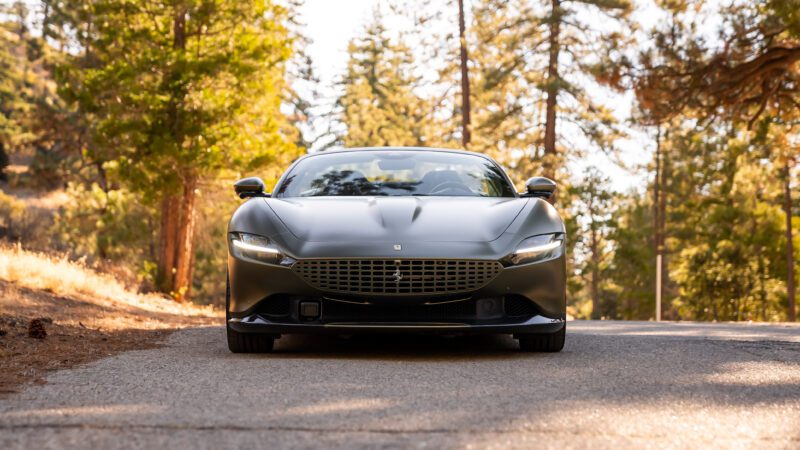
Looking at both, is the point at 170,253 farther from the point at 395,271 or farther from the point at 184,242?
the point at 395,271

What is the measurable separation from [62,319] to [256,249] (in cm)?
366

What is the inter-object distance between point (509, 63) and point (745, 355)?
27.5 meters

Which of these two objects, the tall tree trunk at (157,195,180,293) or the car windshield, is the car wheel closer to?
the car windshield

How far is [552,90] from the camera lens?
104 feet

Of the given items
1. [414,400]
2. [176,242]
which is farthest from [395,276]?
[176,242]

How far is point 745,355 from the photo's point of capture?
20.7ft

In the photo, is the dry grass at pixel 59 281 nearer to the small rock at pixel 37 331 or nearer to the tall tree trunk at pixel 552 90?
the small rock at pixel 37 331

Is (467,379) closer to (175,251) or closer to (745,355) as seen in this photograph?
(745,355)

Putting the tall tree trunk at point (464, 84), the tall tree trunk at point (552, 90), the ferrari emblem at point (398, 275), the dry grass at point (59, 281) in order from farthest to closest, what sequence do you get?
the tall tree trunk at point (464, 84), the tall tree trunk at point (552, 90), the dry grass at point (59, 281), the ferrari emblem at point (398, 275)

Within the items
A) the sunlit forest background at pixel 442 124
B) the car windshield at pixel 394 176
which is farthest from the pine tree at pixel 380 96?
the car windshield at pixel 394 176

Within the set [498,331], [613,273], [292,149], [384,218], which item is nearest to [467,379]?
[498,331]

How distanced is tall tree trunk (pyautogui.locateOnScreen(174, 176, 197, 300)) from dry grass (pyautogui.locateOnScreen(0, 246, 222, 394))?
283 centimetres

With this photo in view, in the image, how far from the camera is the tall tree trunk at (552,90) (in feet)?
104

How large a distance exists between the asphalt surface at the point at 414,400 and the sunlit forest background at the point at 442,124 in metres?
8.97
